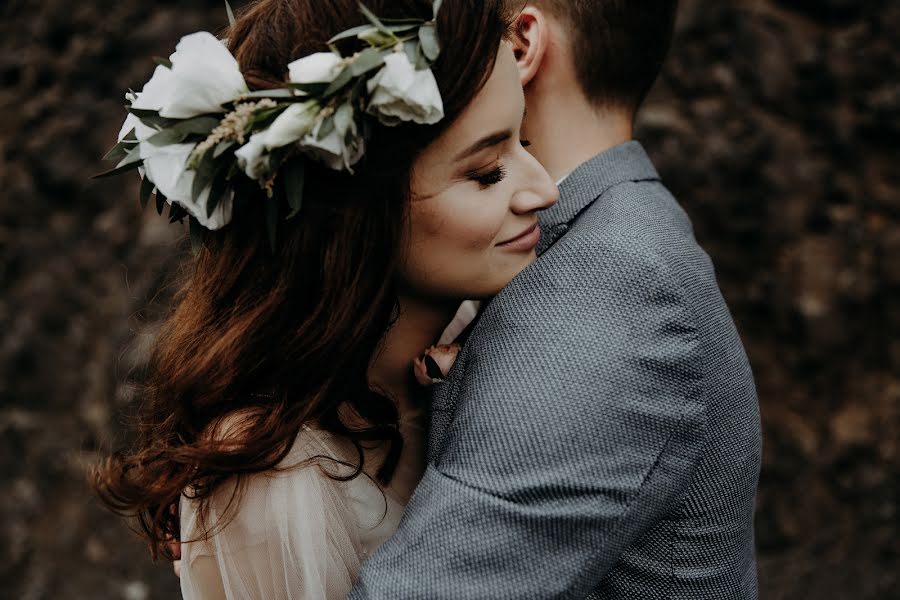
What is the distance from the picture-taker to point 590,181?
2.17m

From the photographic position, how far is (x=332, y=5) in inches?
67.0

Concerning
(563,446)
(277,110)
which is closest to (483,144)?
(277,110)

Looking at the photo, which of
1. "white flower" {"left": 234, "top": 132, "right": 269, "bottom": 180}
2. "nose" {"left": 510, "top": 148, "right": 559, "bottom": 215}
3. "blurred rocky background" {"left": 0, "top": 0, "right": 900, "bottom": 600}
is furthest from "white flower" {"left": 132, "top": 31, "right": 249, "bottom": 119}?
"blurred rocky background" {"left": 0, "top": 0, "right": 900, "bottom": 600}

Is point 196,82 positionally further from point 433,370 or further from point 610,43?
point 610,43

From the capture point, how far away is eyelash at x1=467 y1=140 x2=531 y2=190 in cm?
185

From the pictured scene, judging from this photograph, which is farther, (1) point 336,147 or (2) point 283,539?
(2) point 283,539

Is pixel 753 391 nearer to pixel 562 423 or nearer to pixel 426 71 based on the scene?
pixel 562 423

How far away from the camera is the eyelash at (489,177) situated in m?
1.85

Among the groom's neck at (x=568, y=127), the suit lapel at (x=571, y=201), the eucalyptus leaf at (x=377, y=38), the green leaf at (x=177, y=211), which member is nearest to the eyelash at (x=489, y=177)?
the suit lapel at (x=571, y=201)

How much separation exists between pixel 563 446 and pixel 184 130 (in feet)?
3.00

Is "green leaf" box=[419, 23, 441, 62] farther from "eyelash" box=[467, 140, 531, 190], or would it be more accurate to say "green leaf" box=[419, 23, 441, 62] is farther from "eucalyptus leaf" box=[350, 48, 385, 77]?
"eyelash" box=[467, 140, 531, 190]

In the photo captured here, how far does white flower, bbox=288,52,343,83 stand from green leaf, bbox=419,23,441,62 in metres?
0.15

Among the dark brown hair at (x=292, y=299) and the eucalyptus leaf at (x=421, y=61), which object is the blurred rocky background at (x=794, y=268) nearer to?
the dark brown hair at (x=292, y=299)

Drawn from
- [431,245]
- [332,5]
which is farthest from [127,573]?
[332,5]
